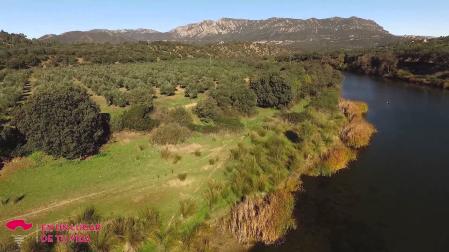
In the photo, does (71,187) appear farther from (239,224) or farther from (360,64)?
(360,64)

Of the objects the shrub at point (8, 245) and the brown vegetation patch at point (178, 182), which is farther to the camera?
the brown vegetation patch at point (178, 182)

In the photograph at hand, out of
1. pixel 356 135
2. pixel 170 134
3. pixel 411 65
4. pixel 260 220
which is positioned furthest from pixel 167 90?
pixel 411 65

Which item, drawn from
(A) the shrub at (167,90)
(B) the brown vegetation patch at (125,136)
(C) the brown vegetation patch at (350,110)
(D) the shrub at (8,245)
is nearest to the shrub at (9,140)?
(B) the brown vegetation patch at (125,136)

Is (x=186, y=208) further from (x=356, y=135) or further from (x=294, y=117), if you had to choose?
(x=294, y=117)

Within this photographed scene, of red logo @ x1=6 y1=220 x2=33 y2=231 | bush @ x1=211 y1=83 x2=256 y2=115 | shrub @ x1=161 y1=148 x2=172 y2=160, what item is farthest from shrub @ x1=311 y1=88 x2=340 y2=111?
red logo @ x1=6 y1=220 x2=33 y2=231

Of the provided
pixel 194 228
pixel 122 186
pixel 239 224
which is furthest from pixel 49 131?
pixel 239 224

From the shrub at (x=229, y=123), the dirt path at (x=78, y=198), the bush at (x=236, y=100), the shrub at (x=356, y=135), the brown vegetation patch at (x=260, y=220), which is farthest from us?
the bush at (x=236, y=100)

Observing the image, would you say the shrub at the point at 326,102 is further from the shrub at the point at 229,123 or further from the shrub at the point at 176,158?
the shrub at the point at 176,158
